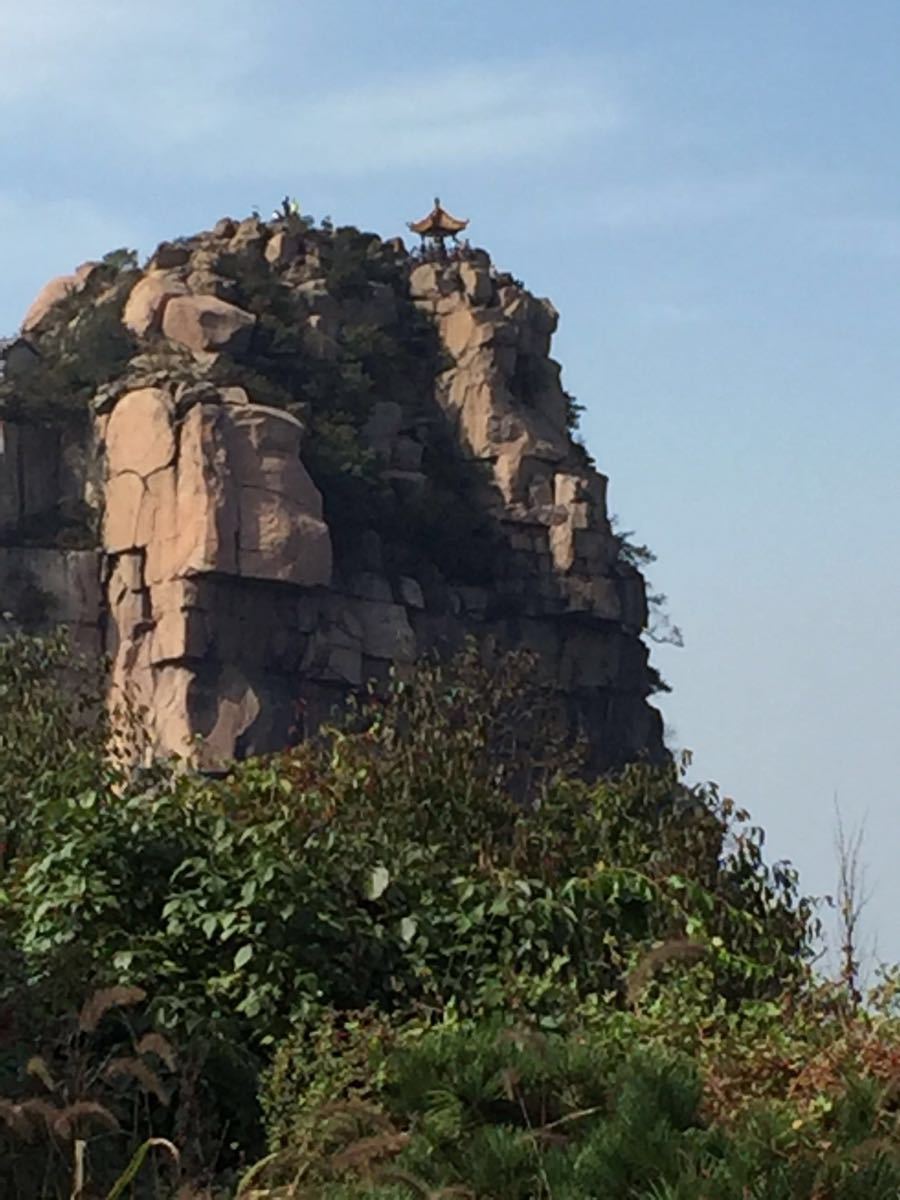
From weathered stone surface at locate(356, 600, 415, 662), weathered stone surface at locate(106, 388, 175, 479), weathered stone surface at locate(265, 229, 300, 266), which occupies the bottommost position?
weathered stone surface at locate(356, 600, 415, 662)

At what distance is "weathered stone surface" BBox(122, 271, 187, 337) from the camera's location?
192 ft

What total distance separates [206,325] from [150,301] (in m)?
1.44

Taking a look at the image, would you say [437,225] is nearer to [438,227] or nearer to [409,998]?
[438,227]

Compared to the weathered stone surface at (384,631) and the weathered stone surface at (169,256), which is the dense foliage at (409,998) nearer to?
the weathered stone surface at (384,631)

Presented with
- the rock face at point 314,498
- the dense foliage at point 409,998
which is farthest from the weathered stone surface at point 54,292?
the dense foliage at point 409,998

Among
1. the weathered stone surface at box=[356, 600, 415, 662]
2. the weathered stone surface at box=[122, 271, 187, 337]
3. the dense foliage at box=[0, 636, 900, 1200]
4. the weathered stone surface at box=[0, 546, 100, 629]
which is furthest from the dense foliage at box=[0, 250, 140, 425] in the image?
the dense foliage at box=[0, 636, 900, 1200]

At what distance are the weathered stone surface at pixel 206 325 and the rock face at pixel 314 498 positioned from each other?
0.05m

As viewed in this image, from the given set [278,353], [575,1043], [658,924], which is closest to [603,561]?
[278,353]

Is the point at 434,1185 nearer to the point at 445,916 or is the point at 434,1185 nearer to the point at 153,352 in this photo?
the point at 445,916

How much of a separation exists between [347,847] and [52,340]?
51.8m

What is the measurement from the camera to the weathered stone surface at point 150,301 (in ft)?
192

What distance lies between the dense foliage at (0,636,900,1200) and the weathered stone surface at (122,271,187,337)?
44478 millimetres

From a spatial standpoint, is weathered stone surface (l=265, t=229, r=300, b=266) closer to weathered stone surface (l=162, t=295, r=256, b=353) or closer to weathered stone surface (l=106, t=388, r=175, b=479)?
weathered stone surface (l=162, t=295, r=256, b=353)

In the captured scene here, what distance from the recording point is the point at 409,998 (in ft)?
34.9
